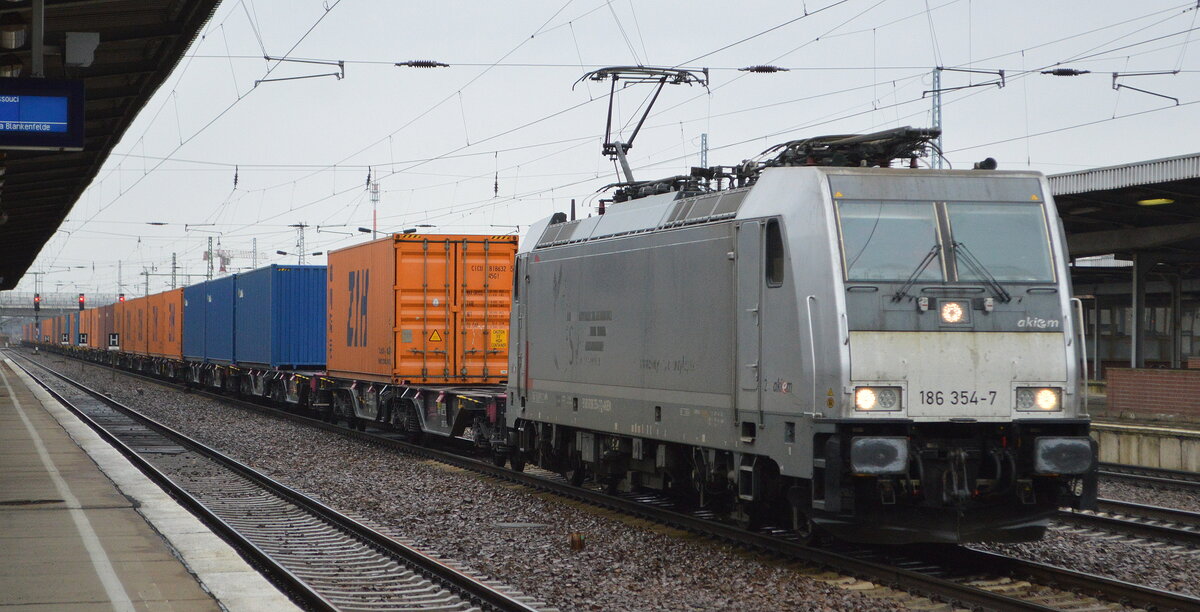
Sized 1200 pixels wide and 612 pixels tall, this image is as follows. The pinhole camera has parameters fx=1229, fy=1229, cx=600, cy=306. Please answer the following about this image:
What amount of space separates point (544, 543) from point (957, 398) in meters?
4.08

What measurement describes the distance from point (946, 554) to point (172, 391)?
3679 cm

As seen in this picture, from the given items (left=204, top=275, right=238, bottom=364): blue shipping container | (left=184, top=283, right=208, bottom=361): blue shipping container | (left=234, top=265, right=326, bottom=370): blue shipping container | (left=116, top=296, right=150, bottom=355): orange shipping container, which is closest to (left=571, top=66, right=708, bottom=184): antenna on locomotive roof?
(left=234, top=265, right=326, bottom=370): blue shipping container

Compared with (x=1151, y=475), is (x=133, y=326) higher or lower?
higher

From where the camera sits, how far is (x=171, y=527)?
11.2 m

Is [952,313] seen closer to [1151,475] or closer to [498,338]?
[1151,475]

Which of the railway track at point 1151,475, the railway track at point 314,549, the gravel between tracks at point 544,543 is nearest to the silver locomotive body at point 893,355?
the gravel between tracks at point 544,543

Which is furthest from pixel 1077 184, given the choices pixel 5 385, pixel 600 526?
pixel 5 385

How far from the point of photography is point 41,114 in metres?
11.4

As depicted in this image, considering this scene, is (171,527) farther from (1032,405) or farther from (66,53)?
(1032,405)

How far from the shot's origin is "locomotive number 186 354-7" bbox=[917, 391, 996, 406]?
9.09 m

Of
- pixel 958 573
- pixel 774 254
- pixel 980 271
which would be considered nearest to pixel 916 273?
pixel 980 271

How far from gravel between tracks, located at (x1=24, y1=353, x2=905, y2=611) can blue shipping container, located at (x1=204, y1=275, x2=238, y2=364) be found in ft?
47.3

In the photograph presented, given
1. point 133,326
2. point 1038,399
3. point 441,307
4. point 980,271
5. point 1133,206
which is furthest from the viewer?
point 133,326

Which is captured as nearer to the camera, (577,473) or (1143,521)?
(1143,521)
